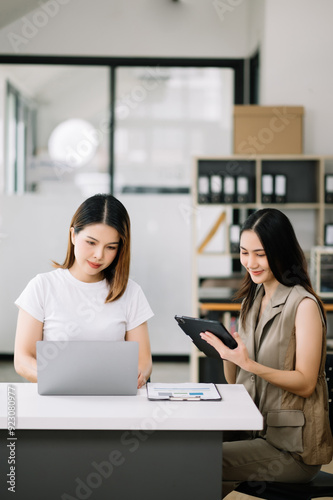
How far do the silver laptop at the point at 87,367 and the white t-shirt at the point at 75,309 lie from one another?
1.43ft

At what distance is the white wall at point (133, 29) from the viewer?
17.7 feet

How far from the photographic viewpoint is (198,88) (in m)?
5.55

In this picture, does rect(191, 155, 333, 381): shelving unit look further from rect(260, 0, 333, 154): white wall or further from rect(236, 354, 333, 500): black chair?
rect(236, 354, 333, 500): black chair

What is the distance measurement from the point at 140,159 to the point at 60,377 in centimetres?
399

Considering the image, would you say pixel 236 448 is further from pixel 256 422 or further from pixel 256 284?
pixel 256 284

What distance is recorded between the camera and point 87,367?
1686mm

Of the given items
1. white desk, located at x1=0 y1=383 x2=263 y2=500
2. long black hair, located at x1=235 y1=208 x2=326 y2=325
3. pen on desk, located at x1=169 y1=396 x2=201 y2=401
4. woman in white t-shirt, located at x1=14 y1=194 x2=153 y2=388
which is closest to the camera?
white desk, located at x1=0 y1=383 x2=263 y2=500

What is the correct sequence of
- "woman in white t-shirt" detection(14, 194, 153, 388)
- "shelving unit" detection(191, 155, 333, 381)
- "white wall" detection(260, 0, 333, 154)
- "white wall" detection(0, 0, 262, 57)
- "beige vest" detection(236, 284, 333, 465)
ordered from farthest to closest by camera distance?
"white wall" detection(0, 0, 262, 57), "white wall" detection(260, 0, 333, 154), "shelving unit" detection(191, 155, 333, 381), "woman in white t-shirt" detection(14, 194, 153, 388), "beige vest" detection(236, 284, 333, 465)

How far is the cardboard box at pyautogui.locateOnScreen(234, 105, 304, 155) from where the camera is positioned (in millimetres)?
4445

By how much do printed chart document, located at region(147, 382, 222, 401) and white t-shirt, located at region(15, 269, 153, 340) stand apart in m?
0.37

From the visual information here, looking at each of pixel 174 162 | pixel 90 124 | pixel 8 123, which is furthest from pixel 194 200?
pixel 8 123

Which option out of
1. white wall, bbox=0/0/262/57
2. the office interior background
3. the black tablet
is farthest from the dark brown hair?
white wall, bbox=0/0/262/57

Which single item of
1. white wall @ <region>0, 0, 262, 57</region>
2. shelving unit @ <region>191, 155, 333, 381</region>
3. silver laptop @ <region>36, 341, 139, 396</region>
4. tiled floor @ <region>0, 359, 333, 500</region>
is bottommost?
tiled floor @ <region>0, 359, 333, 500</region>

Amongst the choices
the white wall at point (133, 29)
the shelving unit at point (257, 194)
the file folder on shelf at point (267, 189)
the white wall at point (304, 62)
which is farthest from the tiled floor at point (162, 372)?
the white wall at point (133, 29)
